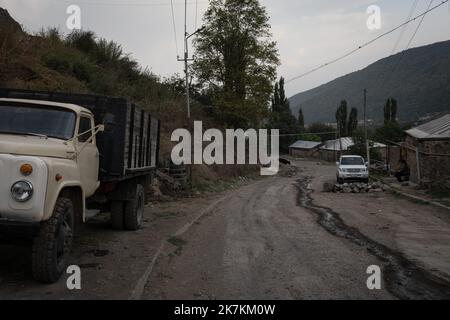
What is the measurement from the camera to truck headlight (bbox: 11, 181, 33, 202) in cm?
562

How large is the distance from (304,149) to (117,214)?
91.7 m

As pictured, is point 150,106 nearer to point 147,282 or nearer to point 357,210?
point 357,210

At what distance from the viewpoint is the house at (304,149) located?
99.4 meters

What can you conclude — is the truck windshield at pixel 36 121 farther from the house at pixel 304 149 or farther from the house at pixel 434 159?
the house at pixel 304 149

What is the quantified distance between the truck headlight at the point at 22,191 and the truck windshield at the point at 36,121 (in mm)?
1380

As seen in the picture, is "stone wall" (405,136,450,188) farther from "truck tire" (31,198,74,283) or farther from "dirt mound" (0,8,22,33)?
"dirt mound" (0,8,22,33)

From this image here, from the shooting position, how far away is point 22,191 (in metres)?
5.64

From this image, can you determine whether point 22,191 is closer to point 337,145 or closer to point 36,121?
point 36,121

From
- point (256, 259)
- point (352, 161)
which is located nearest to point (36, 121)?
point (256, 259)

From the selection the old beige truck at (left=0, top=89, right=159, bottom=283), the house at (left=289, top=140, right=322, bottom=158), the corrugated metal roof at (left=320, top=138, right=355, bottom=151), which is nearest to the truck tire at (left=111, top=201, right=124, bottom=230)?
the old beige truck at (left=0, top=89, right=159, bottom=283)

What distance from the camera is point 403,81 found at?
13750 cm
